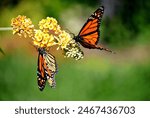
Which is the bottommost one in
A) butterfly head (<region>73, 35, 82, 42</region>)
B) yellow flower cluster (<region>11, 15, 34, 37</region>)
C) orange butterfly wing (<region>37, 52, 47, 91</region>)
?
orange butterfly wing (<region>37, 52, 47, 91</region>)

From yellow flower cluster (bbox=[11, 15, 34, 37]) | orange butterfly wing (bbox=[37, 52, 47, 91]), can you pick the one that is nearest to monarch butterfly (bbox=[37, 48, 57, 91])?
orange butterfly wing (bbox=[37, 52, 47, 91])

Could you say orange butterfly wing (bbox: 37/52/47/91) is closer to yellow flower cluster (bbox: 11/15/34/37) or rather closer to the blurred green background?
the blurred green background

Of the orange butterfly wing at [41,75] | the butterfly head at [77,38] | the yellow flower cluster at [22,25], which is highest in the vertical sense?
the yellow flower cluster at [22,25]

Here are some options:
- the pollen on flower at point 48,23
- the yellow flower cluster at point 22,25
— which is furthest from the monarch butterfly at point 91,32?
the yellow flower cluster at point 22,25

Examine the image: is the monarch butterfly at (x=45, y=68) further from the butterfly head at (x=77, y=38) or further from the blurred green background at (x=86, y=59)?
the butterfly head at (x=77, y=38)

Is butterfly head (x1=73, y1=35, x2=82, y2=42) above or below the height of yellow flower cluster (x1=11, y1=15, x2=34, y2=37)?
below

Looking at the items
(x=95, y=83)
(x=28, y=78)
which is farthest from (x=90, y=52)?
(x=28, y=78)

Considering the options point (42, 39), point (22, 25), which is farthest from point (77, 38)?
point (22, 25)
